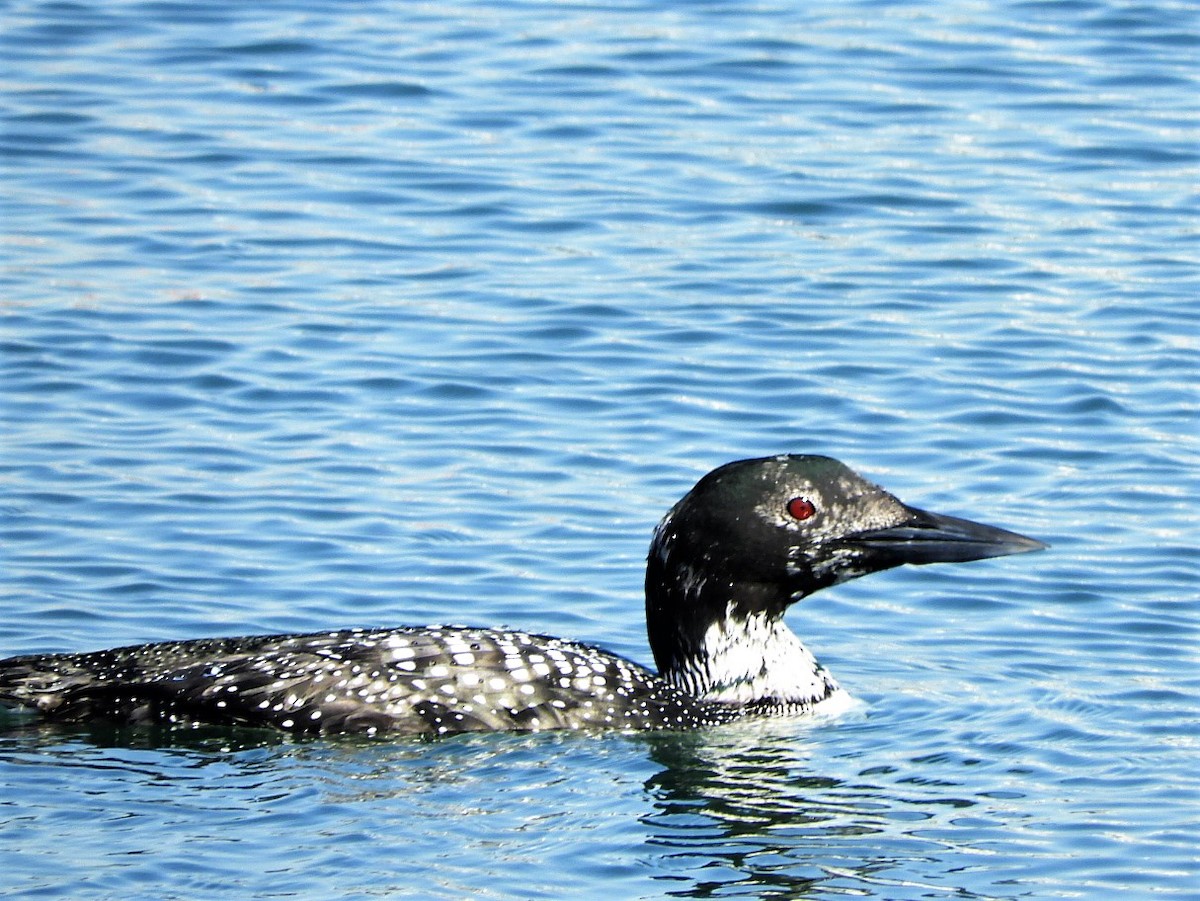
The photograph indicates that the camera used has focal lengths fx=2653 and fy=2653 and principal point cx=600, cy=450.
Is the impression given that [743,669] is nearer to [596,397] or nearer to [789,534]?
[789,534]

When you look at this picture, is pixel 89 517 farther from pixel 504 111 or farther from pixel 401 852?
pixel 504 111

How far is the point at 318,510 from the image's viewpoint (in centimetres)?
901

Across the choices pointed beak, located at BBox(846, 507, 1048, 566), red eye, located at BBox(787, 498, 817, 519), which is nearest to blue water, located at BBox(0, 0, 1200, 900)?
pointed beak, located at BBox(846, 507, 1048, 566)

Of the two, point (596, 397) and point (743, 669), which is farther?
point (596, 397)

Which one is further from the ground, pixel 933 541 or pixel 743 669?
pixel 933 541

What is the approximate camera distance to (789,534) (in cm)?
746

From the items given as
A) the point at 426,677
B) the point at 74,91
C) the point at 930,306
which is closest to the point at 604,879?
the point at 426,677

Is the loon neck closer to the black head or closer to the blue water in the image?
the black head

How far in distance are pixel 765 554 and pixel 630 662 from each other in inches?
19.2

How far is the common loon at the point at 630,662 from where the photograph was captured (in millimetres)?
7016

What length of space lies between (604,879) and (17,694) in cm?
184

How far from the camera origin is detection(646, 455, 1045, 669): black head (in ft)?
24.5

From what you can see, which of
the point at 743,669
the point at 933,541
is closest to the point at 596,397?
the point at 743,669

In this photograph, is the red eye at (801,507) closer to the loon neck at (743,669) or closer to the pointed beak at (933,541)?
the pointed beak at (933,541)
